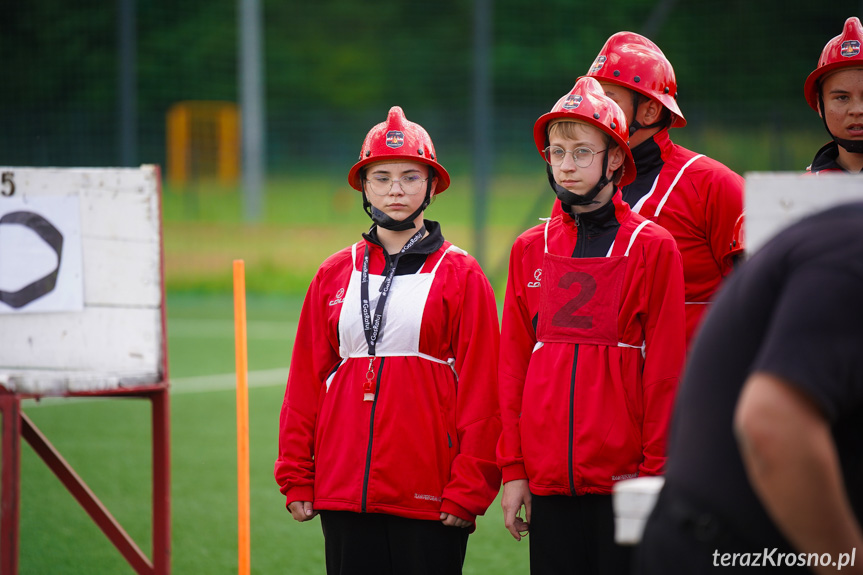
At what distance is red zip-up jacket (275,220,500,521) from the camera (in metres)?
3.36

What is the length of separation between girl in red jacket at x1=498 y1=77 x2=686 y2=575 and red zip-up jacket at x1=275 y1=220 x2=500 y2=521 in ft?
0.45

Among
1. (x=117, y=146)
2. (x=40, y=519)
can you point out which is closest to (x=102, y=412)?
(x=40, y=519)

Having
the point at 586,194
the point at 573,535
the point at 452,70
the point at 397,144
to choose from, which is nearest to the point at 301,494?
the point at 573,535

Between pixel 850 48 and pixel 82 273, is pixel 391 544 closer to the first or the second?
pixel 82 273

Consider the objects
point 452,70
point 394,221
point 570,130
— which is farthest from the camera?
point 452,70

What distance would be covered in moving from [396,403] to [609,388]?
74 cm

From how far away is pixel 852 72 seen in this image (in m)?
3.87

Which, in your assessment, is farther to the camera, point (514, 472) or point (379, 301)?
point (379, 301)

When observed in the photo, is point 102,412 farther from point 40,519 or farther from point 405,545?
point 405,545

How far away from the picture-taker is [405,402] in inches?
134

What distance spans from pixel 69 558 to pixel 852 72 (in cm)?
440

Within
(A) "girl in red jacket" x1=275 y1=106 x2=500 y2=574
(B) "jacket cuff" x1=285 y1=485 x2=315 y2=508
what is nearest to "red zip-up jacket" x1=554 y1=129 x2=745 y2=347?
(A) "girl in red jacket" x1=275 y1=106 x2=500 y2=574

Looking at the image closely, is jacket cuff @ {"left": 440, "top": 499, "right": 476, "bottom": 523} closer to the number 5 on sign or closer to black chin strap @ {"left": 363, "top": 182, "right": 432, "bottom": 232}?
black chin strap @ {"left": 363, "top": 182, "right": 432, "bottom": 232}

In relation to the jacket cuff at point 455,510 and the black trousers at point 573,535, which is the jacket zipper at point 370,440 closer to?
the jacket cuff at point 455,510
